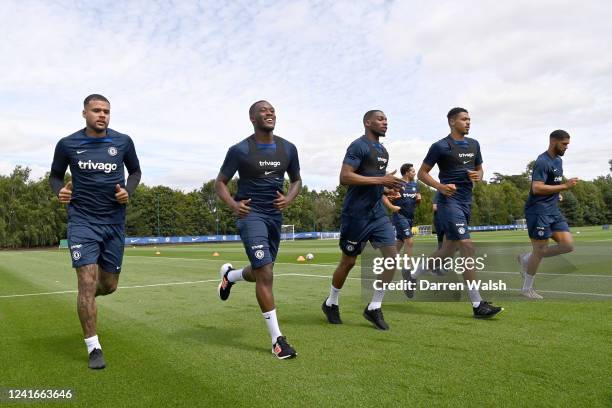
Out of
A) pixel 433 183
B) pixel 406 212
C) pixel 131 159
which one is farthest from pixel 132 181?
pixel 406 212

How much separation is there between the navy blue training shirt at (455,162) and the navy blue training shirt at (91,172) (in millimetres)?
4215

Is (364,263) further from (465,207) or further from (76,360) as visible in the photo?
(76,360)

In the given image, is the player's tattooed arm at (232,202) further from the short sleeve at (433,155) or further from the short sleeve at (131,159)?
the short sleeve at (433,155)

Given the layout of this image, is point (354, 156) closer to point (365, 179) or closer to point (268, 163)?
point (365, 179)

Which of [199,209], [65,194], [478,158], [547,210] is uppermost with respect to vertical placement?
[199,209]

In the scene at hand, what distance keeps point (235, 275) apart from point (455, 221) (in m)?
3.11

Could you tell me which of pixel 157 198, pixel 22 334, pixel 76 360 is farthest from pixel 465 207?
pixel 157 198

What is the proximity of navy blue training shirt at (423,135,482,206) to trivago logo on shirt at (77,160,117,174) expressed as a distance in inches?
166

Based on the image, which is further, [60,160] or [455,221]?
[455,221]

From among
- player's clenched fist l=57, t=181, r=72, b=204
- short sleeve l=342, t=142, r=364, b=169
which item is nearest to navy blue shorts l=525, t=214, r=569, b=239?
short sleeve l=342, t=142, r=364, b=169

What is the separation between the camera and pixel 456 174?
23.5 feet

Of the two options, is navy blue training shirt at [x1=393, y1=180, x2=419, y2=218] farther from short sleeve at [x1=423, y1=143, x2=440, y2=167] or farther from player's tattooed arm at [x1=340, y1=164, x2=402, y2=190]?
player's tattooed arm at [x1=340, y1=164, x2=402, y2=190]

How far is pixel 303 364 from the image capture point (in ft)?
14.4

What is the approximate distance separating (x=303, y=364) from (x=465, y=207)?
386 cm
